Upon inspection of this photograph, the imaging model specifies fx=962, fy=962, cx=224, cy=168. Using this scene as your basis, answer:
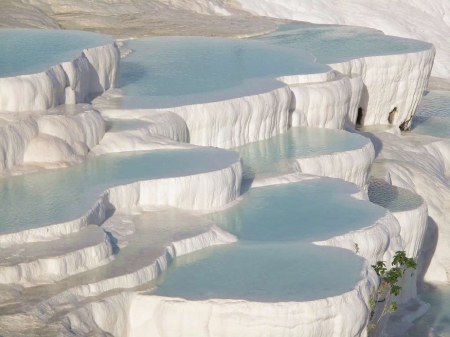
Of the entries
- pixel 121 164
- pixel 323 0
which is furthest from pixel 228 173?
pixel 323 0

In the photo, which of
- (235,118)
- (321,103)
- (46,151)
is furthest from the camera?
(321,103)

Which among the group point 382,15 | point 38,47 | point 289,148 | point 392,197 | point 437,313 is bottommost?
point 437,313

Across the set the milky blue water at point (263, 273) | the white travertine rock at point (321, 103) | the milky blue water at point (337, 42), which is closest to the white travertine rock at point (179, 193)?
the milky blue water at point (263, 273)

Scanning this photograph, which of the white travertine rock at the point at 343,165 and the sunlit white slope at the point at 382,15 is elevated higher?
the white travertine rock at the point at 343,165

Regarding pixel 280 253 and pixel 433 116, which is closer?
pixel 280 253

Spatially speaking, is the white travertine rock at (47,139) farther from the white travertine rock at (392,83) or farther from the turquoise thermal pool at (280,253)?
the white travertine rock at (392,83)

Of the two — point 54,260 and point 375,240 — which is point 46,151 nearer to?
point 54,260

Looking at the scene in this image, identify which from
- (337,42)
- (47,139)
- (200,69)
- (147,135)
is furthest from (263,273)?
(337,42)
